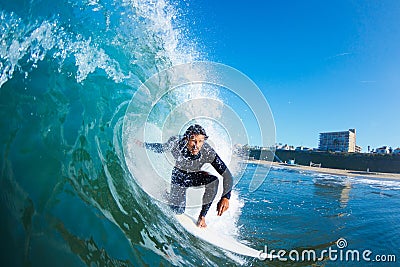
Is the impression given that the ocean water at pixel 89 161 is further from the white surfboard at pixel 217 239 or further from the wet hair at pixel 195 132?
the wet hair at pixel 195 132

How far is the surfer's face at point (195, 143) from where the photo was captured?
2634mm

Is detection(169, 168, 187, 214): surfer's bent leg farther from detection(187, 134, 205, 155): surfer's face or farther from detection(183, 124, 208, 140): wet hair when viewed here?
detection(183, 124, 208, 140): wet hair

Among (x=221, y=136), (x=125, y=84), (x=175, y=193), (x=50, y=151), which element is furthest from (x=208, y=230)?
(x=125, y=84)

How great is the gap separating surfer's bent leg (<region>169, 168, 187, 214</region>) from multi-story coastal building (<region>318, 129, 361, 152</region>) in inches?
1007

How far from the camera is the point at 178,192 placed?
3145 millimetres

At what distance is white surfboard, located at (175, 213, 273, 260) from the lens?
123 inches

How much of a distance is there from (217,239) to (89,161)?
6.76 feet

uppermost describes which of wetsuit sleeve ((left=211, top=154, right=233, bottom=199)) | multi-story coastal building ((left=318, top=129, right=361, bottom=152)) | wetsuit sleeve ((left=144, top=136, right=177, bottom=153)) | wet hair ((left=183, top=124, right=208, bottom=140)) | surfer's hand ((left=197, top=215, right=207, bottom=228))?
multi-story coastal building ((left=318, top=129, right=361, bottom=152))

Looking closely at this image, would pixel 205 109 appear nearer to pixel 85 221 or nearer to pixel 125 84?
pixel 125 84

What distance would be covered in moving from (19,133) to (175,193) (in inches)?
89.1

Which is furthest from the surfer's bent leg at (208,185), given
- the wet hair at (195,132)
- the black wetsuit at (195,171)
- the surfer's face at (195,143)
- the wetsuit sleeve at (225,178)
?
the wet hair at (195,132)

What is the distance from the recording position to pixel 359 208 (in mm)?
6383

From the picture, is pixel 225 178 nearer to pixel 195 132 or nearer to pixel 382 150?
pixel 195 132

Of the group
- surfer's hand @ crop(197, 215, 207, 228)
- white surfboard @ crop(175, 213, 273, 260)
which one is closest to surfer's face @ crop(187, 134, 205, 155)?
surfer's hand @ crop(197, 215, 207, 228)
